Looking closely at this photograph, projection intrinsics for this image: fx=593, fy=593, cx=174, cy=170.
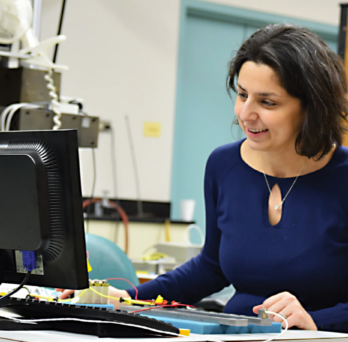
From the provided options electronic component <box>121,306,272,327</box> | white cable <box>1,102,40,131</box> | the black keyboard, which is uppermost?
white cable <box>1,102,40,131</box>

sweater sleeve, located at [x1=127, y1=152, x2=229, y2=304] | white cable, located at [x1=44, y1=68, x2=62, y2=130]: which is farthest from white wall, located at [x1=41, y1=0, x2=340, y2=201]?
sweater sleeve, located at [x1=127, y1=152, x2=229, y2=304]

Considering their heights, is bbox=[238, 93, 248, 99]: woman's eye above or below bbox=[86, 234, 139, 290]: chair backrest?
above

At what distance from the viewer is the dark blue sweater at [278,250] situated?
4.56 feet

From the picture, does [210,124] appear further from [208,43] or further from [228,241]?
[228,241]

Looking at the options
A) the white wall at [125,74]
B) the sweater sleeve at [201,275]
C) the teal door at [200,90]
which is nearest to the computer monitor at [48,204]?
the sweater sleeve at [201,275]

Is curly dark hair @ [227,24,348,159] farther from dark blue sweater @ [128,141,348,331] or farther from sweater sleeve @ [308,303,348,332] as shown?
sweater sleeve @ [308,303,348,332]

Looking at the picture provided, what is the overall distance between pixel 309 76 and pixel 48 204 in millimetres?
718

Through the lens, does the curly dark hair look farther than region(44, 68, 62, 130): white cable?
No

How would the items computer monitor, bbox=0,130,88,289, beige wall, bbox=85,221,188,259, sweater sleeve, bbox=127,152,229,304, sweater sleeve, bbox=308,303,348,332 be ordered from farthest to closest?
beige wall, bbox=85,221,188,259 < sweater sleeve, bbox=127,152,229,304 < sweater sleeve, bbox=308,303,348,332 < computer monitor, bbox=0,130,88,289

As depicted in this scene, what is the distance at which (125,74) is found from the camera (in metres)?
4.34

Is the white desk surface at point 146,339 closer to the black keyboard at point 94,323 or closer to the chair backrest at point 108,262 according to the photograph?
the black keyboard at point 94,323

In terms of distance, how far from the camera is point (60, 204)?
0.98 m

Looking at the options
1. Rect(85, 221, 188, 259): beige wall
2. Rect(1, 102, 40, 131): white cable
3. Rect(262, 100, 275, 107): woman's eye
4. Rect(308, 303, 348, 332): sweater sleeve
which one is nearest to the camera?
Rect(308, 303, 348, 332): sweater sleeve

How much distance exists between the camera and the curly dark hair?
1.39 metres
